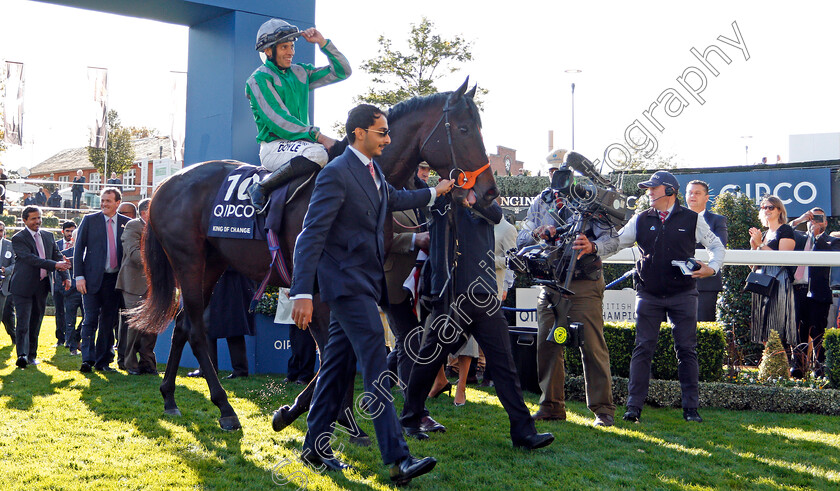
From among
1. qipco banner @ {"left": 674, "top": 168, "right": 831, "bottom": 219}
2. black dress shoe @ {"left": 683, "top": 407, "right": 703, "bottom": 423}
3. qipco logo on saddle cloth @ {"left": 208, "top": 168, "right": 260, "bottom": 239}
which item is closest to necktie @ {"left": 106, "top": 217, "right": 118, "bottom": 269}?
qipco logo on saddle cloth @ {"left": 208, "top": 168, "right": 260, "bottom": 239}

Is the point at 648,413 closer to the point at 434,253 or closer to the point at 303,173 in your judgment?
the point at 434,253

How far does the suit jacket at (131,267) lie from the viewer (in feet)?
27.2

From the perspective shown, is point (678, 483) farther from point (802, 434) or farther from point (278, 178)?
point (278, 178)

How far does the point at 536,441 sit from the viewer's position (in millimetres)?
4613

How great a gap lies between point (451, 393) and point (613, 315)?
6.69 feet

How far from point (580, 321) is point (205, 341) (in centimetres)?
302

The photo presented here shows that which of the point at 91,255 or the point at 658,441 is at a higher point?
the point at 91,255

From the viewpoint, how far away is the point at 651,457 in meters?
4.61

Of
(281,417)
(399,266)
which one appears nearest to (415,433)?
A: (281,417)

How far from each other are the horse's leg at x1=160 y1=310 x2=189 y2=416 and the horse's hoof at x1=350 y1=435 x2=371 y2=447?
5.87ft

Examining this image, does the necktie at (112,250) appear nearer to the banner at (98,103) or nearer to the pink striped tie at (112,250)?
the pink striped tie at (112,250)

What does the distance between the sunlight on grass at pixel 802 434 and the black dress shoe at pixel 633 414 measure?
82cm

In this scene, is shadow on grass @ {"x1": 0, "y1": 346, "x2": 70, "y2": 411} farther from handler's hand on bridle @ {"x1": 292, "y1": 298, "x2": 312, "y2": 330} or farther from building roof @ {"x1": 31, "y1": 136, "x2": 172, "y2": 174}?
building roof @ {"x1": 31, "y1": 136, "x2": 172, "y2": 174}

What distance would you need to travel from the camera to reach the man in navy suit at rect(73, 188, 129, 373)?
332 inches
